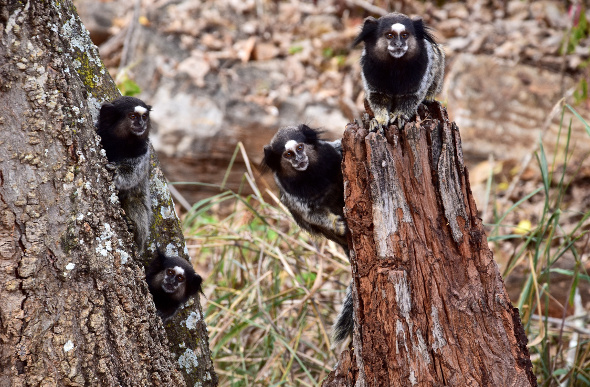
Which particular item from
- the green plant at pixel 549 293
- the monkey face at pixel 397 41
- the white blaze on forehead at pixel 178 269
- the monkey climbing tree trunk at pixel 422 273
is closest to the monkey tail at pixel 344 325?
the monkey climbing tree trunk at pixel 422 273

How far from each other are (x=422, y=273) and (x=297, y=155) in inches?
51.4

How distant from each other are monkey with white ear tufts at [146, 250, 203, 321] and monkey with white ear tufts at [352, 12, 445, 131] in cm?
146

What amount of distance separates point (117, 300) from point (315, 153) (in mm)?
1703

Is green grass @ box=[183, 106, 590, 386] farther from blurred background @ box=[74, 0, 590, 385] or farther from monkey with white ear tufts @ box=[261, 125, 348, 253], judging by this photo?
blurred background @ box=[74, 0, 590, 385]

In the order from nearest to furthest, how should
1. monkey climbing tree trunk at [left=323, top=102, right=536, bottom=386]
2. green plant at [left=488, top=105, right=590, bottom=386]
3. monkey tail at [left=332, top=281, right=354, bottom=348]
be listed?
1. monkey climbing tree trunk at [left=323, top=102, right=536, bottom=386]
2. monkey tail at [left=332, top=281, right=354, bottom=348]
3. green plant at [left=488, top=105, right=590, bottom=386]

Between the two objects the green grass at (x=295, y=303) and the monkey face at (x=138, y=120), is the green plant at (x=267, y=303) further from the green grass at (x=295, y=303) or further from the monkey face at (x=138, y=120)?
the monkey face at (x=138, y=120)

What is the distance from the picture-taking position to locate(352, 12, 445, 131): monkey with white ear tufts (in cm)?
330

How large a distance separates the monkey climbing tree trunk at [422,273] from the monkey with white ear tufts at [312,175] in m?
0.93

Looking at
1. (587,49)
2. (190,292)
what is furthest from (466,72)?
(190,292)

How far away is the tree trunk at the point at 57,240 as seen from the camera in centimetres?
213

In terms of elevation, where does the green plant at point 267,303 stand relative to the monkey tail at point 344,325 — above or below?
below

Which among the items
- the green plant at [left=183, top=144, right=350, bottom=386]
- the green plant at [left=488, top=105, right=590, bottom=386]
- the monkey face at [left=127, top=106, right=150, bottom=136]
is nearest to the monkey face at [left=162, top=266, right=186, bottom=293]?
the monkey face at [left=127, top=106, right=150, bottom=136]

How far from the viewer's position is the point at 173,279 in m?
3.33

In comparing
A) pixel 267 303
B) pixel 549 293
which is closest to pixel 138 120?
pixel 267 303
